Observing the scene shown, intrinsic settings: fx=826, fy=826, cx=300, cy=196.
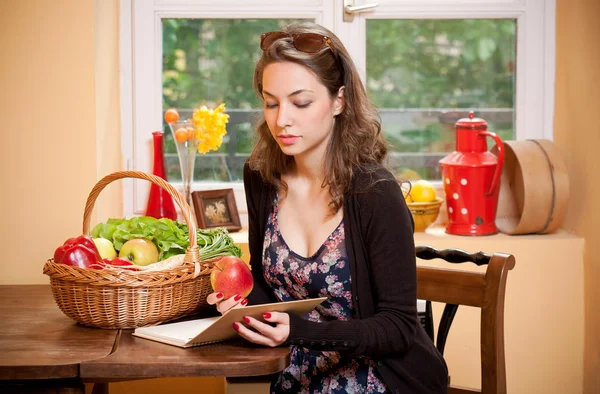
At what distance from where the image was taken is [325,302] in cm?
189

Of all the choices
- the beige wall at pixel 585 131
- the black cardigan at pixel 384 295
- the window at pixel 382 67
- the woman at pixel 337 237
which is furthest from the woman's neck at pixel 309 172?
the beige wall at pixel 585 131

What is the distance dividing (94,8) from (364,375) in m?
→ 1.61

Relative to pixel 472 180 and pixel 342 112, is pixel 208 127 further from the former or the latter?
pixel 342 112

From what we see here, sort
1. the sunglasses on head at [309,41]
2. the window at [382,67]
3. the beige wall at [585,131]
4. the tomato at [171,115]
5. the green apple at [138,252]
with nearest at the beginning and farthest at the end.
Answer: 1. the sunglasses on head at [309,41]
2. the green apple at [138,252]
3. the beige wall at [585,131]
4. the tomato at [171,115]
5. the window at [382,67]

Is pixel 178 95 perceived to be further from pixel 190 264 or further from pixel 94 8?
pixel 190 264

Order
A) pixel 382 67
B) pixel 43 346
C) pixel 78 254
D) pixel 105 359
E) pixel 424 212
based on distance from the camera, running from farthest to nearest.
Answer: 1. pixel 382 67
2. pixel 424 212
3. pixel 78 254
4. pixel 43 346
5. pixel 105 359

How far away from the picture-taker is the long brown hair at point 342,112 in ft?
5.99

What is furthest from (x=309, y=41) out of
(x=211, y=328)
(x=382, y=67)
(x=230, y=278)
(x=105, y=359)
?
(x=382, y=67)

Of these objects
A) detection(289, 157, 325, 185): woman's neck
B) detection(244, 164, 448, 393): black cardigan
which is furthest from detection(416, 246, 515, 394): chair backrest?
detection(289, 157, 325, 185): woman's neck

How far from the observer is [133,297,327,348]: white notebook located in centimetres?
157

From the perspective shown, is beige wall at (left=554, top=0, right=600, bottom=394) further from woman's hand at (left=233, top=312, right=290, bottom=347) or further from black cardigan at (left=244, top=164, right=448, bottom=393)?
woman's hand at (left=233, top=312, right=290, bottom=347)

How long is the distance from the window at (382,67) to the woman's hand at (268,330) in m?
1.61

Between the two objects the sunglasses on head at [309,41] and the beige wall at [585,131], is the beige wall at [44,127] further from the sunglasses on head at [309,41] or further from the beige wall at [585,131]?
the beige wall at [585,131]

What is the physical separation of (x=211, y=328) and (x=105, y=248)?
1.61 ft
